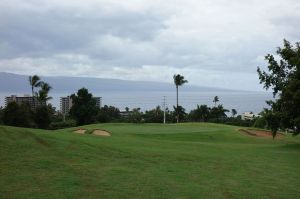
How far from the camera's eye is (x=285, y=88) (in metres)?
30.4

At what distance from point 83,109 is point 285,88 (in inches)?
1941

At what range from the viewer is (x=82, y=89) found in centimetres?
7681

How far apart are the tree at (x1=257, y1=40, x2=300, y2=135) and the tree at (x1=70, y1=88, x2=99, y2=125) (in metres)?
45.3

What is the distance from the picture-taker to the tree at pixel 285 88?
97.6 ft

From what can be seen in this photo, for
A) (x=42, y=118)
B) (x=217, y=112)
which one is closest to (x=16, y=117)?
(x=42, y=118)

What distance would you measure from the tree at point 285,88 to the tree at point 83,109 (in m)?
45.3

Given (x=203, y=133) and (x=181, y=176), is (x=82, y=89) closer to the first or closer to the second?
(x=203, y=133)

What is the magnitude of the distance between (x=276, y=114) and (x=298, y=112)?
1493 mm

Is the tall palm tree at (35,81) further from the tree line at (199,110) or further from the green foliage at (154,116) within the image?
the green foliage at (154,116)

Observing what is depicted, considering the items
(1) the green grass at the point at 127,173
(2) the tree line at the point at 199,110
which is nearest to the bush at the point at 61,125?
(2) the tree line at the point at 199,110

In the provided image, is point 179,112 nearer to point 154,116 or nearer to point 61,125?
point 154,116

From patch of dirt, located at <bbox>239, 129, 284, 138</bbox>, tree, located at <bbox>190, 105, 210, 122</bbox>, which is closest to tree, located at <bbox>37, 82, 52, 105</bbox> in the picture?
tree, located at <bbox>190, 105, 210, 122</bbox>

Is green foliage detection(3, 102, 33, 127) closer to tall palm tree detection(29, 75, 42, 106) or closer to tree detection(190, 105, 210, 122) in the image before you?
tall palm tree detection(29, 75, 42, 106)

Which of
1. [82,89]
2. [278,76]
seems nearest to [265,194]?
[278,76]
